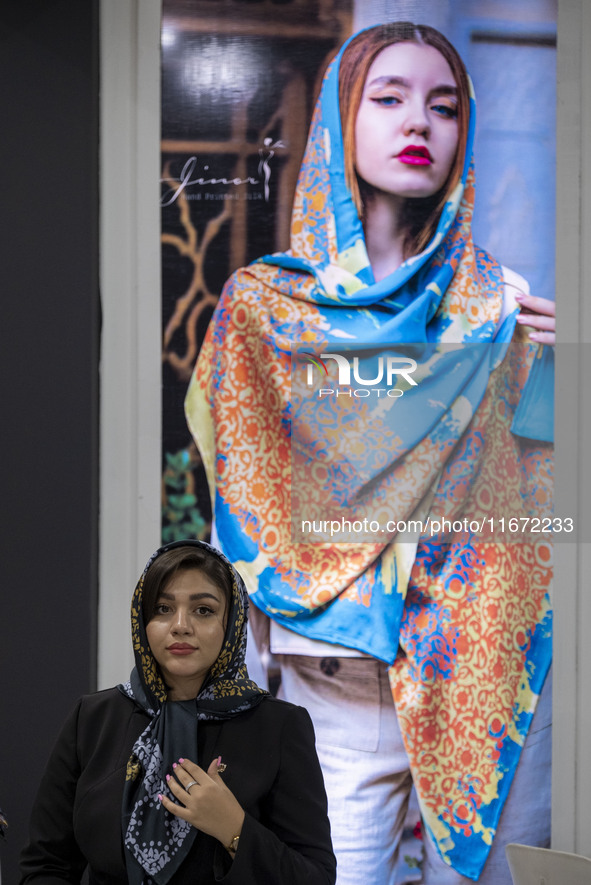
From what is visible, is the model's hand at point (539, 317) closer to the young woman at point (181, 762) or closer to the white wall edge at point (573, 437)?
the white wall edge at point (573, 437)

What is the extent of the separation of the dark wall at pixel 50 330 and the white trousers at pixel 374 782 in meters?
0.67

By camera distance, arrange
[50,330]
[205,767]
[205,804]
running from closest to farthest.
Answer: [205,804] < [205,767] < [50,330]

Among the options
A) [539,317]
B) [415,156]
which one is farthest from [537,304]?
[415,156]

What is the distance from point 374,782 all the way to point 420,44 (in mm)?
2026

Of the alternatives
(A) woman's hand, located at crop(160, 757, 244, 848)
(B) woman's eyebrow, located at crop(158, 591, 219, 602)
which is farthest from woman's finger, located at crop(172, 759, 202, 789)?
(B) woman's eyebrow, located at crop(158, 591, 219, 602)

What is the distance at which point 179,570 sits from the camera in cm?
146

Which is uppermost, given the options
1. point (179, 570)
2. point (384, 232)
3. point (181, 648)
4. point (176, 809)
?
point (384, 232)

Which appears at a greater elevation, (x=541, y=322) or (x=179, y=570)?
(x=541, y=322)

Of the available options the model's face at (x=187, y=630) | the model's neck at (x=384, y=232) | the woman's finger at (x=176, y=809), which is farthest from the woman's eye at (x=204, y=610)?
the model's neck at (x=384, y=232)

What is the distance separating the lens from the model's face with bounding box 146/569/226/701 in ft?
4.65

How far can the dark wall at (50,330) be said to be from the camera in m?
2.47

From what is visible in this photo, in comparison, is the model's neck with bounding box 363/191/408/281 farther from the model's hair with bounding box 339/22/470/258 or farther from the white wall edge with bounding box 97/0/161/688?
the white wall edge with bounding box 97/0/161/688

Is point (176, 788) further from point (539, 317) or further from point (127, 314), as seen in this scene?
point (539, 317)

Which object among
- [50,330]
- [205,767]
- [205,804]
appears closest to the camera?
[205,804]
